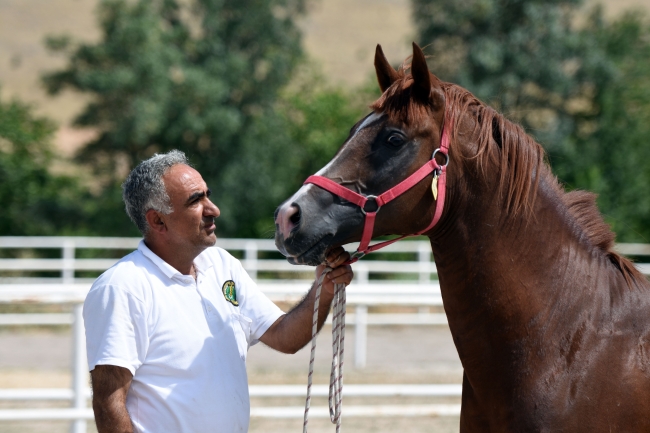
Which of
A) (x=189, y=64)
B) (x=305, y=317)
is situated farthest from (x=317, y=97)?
(x=305, y=317)

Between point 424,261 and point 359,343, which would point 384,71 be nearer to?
point 359,343

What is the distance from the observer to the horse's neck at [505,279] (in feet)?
8.80

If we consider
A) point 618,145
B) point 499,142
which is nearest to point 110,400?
point 499,142

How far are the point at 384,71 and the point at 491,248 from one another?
0.84m

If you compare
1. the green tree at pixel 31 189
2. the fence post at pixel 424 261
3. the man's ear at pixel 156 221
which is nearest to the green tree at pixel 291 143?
the fence post at pixel 424 261

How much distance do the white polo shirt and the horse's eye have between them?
99 centimetres

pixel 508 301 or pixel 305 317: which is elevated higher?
pixel 508 301

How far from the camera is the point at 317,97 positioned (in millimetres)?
25672

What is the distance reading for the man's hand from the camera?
2.88 metres

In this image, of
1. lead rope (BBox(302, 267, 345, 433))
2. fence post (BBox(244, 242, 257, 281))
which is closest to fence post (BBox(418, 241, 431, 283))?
fence post (BBox(244, 242, 257, 281))

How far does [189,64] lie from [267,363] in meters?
12.4

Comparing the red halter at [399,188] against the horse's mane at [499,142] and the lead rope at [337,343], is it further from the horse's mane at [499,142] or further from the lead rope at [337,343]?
the lead rope at [337,343]

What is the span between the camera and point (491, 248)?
2725 millimetres

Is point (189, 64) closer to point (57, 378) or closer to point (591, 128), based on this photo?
point (591, 128)
